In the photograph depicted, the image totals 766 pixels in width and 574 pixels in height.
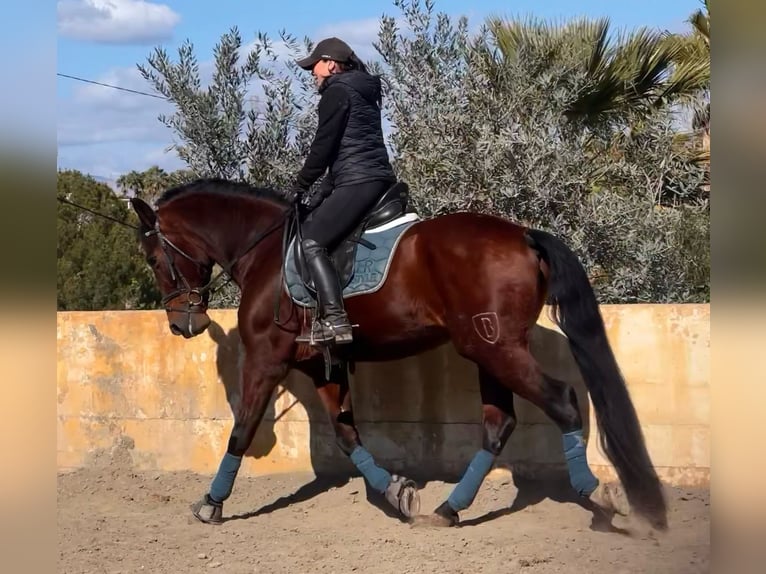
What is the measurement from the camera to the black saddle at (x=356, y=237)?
233 inches

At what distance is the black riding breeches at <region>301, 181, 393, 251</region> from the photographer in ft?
19.3

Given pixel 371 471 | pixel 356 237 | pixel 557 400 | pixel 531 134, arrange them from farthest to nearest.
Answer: pixel 531 134
pixel 371 471
pixel 356 237
pixel 557 400

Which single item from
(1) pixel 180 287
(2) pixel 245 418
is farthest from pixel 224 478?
(1) pixel 180 287

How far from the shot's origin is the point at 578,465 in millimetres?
5477

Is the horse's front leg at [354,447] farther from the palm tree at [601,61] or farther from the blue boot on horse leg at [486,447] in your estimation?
the palm tree at [601,61]

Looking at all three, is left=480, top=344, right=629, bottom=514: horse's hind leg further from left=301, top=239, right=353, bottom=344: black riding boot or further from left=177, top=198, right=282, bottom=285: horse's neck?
left=177, top=198, right=282, bottom=285: horse's neck

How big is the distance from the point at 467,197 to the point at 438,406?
2.60 m

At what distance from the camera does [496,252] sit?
5633mm

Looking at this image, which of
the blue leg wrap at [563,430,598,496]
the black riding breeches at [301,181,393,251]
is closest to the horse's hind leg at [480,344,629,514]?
the blue leg wrap at [563,430,598,496]

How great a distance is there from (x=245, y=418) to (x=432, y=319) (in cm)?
147

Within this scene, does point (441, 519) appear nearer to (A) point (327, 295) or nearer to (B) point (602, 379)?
(B) point (602, 379)
